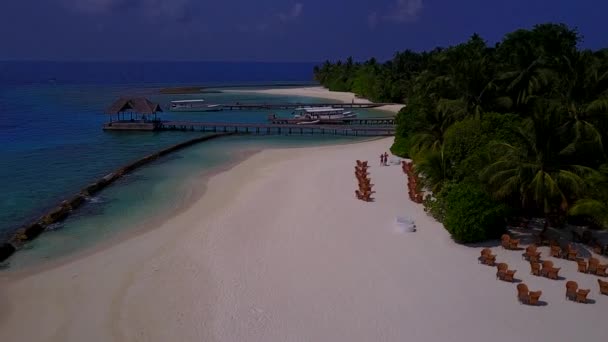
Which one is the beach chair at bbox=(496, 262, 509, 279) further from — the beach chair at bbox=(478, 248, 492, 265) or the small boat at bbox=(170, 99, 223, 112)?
the small boat at bbox=(170, 99, 223, 112)

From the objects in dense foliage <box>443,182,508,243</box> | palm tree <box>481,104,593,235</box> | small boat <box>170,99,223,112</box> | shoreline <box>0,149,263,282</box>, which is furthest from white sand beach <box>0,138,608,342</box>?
small boat <box>170,99,223,112</box>

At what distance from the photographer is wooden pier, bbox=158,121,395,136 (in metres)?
50.4

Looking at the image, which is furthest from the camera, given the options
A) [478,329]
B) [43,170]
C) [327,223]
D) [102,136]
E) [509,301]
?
[102,136]

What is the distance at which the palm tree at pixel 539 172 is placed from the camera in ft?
55.7

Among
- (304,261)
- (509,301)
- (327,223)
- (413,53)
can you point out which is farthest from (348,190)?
(413,53)

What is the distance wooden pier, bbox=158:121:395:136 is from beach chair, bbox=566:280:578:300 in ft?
116

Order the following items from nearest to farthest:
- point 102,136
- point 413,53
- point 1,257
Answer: point 1,257 < point 102,136 < point 413,53

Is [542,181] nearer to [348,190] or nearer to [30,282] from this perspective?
[348,190]

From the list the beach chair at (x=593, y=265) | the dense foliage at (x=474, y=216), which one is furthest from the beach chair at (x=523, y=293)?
the dense foliage at (x=474, y=216)

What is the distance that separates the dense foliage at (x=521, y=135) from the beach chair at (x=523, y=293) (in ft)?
13.4

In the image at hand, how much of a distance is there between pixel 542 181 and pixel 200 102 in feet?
218

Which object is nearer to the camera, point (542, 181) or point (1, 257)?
point (542, 181)

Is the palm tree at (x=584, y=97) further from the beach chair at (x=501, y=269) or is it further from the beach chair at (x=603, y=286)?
the beach chair at (x=501, y=269)

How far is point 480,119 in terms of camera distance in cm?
2366
